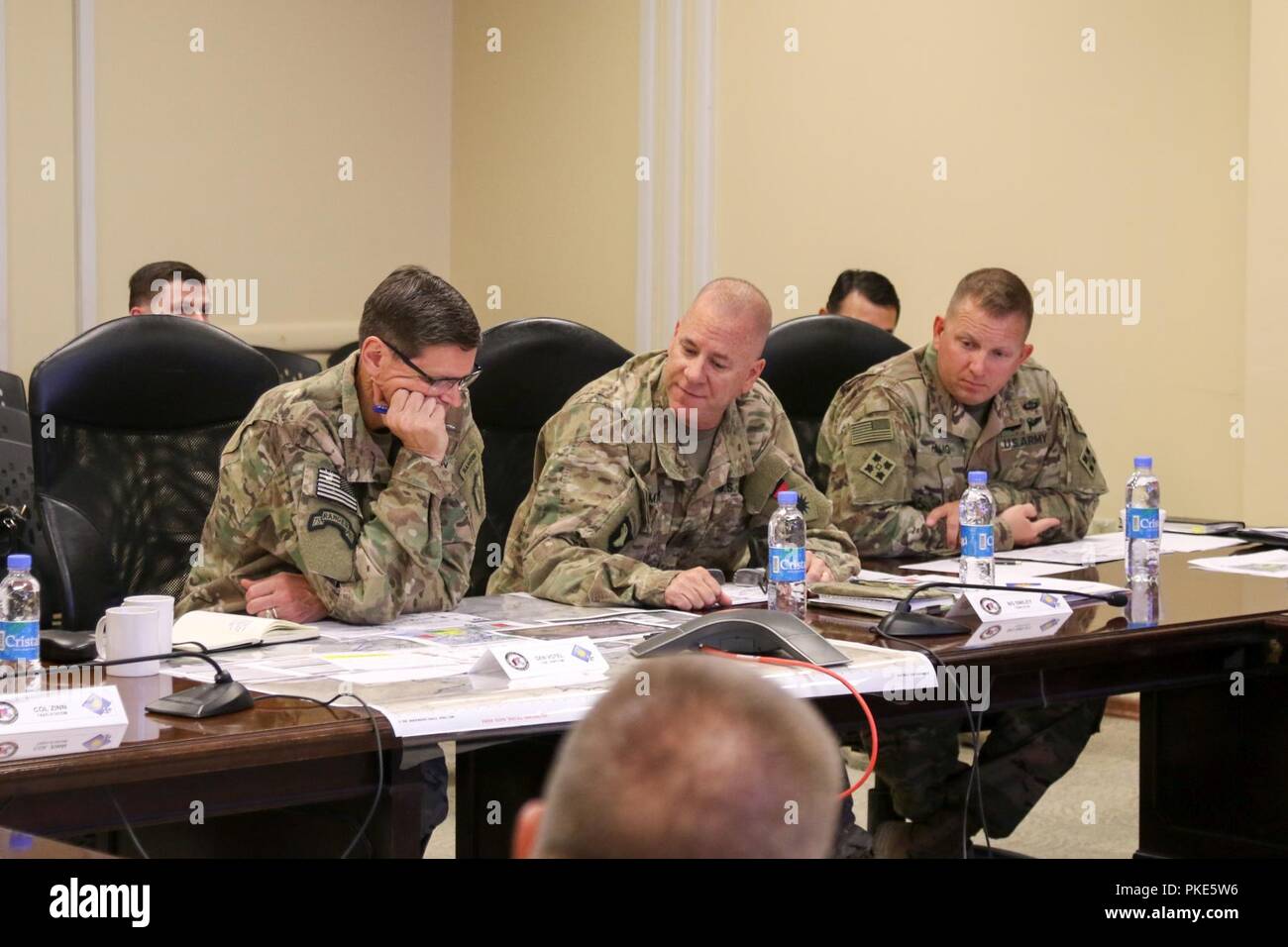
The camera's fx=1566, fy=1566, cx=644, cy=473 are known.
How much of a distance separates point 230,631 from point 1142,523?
153 centimetres

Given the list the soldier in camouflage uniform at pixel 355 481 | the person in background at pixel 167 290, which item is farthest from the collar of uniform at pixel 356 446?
the person in background at pixel 167 290

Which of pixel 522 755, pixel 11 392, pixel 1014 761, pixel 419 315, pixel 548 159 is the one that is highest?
pixel 548 159

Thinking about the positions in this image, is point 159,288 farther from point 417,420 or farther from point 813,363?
point 417,420

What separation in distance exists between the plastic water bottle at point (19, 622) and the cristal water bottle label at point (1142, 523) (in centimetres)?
177

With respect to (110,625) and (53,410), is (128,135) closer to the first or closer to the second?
(53,410)

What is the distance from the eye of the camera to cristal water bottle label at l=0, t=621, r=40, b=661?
6.21 feet

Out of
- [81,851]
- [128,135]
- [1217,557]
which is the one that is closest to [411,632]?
[81,851]

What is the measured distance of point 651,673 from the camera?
70 cm

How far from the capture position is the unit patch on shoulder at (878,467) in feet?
10.7

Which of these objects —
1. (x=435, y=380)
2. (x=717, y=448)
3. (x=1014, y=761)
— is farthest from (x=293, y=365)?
(x=1014, y=761)

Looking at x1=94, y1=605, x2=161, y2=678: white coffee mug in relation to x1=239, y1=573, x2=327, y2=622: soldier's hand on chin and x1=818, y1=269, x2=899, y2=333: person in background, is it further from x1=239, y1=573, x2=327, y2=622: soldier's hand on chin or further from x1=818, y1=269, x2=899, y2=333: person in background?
x1=818, y1=269, x2=899, y2=333: person in background

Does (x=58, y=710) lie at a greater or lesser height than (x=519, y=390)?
Result: lesser

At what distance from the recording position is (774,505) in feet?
9.70

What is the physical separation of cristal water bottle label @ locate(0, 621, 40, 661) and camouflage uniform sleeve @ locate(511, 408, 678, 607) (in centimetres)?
89
